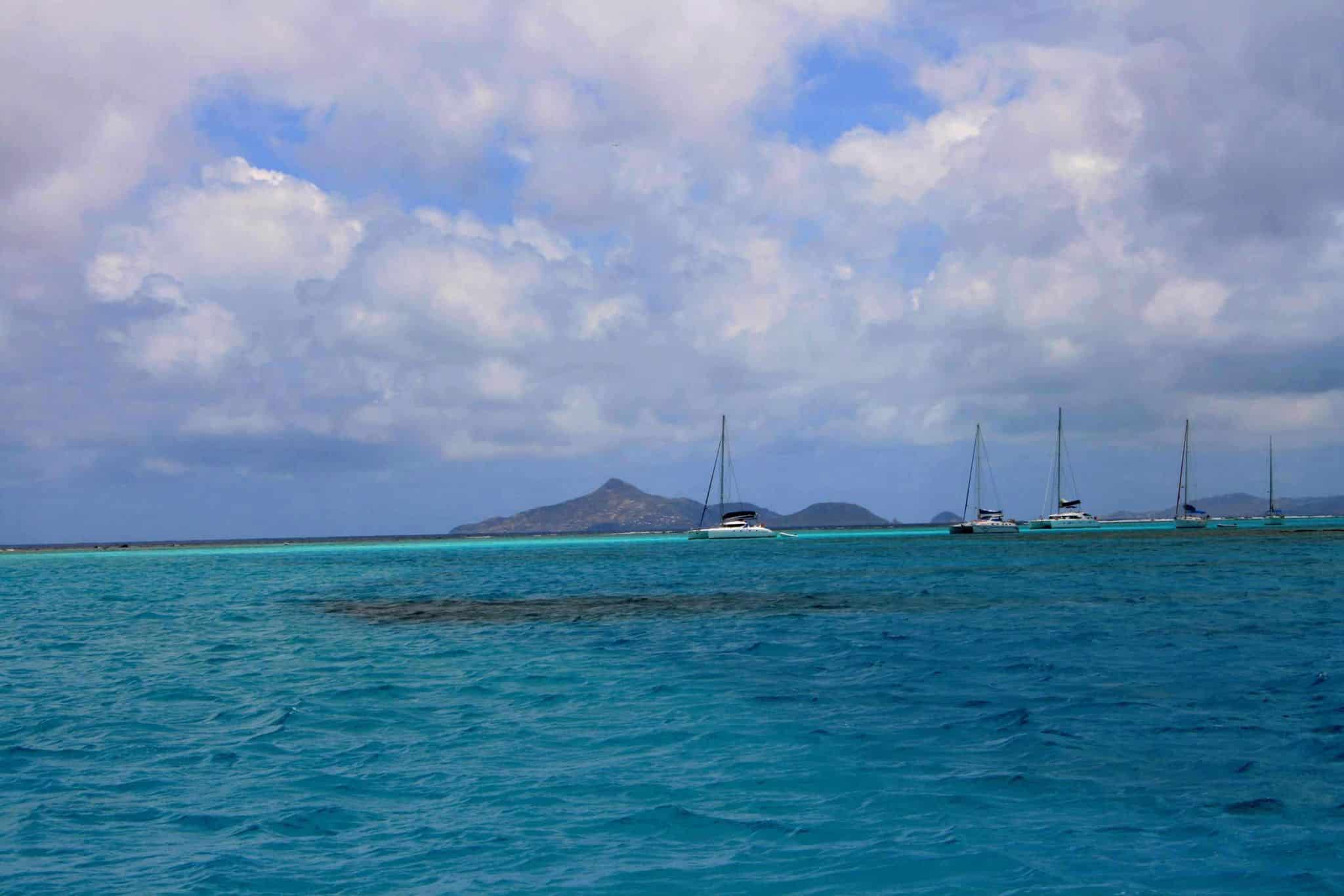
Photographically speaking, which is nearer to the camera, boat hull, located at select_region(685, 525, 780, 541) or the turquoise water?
the turquoise water

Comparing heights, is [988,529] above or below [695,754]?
above

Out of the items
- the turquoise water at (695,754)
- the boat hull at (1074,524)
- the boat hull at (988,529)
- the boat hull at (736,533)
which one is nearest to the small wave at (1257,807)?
the turquoise water at (695,754)

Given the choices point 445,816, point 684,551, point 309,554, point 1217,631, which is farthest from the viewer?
point 309,554

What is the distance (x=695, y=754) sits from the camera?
50.9 feet

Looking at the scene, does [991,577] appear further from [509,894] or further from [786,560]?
[509,894]

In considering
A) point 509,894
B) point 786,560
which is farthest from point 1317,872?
point 786,560

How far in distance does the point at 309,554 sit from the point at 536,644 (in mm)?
118070

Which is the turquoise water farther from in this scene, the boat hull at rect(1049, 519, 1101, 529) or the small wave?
the boat hull at rect(1049, 519, 1101, 529)

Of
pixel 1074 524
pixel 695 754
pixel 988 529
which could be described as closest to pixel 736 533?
pixel 988 529

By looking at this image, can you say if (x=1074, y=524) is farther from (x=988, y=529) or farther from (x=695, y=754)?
(x=695, y=754)

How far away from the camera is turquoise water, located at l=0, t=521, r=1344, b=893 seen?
10516 mm

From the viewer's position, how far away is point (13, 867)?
10883mm

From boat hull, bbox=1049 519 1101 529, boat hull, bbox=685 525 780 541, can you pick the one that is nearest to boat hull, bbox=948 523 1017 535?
boat hull, bbox=1049 519 1101 529

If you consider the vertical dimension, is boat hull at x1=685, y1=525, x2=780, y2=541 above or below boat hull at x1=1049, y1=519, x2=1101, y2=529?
below
